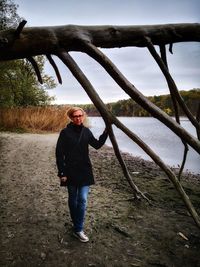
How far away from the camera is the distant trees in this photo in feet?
51.5

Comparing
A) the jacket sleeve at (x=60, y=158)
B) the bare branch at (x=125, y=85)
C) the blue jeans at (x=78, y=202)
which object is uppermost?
the bare branch at (x=125, y=85)

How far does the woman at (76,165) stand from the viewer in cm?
355

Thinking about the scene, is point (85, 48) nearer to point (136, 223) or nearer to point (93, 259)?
point (93, 259)

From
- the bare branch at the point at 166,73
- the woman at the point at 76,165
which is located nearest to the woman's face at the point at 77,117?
the woman at the point at 76,165

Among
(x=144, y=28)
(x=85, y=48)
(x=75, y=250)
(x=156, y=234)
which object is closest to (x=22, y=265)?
(x=75, y=250)

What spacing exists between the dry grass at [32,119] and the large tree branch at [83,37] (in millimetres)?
16631

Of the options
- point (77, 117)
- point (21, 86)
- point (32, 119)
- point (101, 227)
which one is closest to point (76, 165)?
point (77, 117)

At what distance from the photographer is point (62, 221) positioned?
4191mm

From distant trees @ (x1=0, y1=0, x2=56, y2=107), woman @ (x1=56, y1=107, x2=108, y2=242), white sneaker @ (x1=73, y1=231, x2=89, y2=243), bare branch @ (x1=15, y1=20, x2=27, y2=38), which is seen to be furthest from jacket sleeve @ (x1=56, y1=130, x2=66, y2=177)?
distant trees @ (x1=0, y1=0, x2=56, y2=107)

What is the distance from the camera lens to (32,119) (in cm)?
1881

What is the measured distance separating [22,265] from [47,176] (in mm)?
3774

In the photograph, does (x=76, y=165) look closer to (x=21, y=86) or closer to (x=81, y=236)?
(x=81, y=236)

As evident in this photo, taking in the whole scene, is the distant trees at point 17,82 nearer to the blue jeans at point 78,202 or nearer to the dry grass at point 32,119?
the dry grass at point 32,119

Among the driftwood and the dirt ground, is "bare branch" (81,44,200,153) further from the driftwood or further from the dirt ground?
the dirt ground
